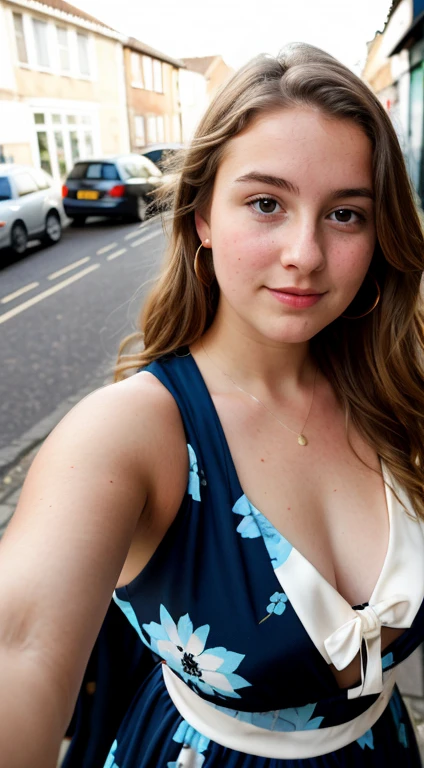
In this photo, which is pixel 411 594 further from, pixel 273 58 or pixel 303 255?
pixel 273 58

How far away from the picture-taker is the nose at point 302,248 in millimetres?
825

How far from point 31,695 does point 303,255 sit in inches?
25.3

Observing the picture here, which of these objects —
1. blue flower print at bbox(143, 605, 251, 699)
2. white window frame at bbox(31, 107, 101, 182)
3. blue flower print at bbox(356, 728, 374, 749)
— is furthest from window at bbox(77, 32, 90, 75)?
blue flower print at bbox(356, 728, 374, 749)

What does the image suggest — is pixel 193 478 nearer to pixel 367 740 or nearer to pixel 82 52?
pixel 367 740

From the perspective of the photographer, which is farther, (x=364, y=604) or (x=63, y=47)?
(x=63, y=47)

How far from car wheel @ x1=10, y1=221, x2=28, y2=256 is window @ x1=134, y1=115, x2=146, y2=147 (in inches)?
27.6

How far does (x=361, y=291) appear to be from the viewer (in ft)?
3.88

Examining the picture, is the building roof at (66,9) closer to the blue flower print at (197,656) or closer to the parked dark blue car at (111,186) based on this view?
the parked dark blue car at (111,186)

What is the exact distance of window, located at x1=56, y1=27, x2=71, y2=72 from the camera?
5.47 ft

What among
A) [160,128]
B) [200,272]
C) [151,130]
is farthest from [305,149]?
[151,130]

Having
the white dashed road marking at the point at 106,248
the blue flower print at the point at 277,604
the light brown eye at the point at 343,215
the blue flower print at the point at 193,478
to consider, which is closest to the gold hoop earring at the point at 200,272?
the light brown eye at the point at 343,215

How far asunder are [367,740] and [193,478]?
57 centimetres

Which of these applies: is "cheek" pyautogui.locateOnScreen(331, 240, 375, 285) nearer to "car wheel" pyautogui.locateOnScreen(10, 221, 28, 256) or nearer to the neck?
the neck

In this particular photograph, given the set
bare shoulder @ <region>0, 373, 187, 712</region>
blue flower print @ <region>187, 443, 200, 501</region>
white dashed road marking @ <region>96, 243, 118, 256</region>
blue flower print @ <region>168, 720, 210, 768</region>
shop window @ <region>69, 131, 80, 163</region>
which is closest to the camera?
bare shoulder @ <region>0, 373, 187, 712</region>
